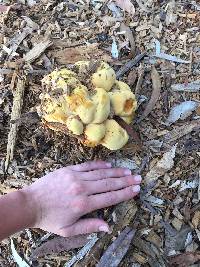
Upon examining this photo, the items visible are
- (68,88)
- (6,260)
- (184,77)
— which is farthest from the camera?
(184,77)

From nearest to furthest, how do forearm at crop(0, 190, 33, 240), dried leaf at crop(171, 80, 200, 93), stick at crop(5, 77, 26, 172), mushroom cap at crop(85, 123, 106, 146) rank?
forearm at crop(0, 190, 33, 240) → mushroom cap at crop(85, 123, 106, 146) → stick at crop(5, 77, 26, 172) → dried leaf at crop(171, 80, 200, 93)

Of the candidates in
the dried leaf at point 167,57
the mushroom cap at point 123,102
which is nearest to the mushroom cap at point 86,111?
the mushroom cap at point 123,102

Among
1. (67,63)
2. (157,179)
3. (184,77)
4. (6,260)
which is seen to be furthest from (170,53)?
Result: (6,260)

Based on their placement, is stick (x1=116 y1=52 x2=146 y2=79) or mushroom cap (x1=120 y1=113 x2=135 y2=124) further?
stick (x1=116 y1=52 x2=146 y2=79)

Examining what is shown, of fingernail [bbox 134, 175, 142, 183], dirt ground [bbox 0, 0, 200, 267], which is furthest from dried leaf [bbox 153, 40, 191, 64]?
fingernail [bbox 134, 175, 142, 183]

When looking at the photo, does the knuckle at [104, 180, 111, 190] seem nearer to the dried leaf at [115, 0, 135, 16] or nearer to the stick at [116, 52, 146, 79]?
the stick at [116, 52, 146, 79]

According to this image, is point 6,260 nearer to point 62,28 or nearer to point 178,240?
point 178,240

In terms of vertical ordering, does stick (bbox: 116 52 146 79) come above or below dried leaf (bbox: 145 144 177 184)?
above
